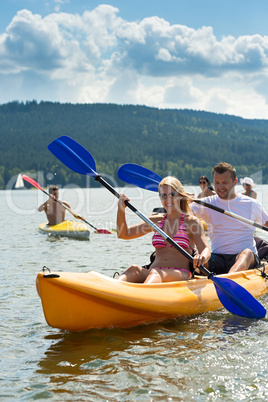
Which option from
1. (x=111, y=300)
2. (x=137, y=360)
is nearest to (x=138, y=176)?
(x=111, y=300)

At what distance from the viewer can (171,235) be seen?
18.0ft

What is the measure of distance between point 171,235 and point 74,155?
2.02 metres

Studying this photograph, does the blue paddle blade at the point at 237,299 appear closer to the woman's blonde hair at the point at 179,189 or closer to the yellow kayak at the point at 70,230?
the woman's blonde hair at the point at 179,189

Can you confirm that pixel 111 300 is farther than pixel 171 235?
No

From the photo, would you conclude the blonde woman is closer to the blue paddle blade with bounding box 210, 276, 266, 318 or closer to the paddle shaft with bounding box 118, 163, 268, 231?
the blue paddle blade with bounding box 210, 276, 266, 318

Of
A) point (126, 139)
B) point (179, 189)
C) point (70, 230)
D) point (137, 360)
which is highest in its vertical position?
point (126, 139)

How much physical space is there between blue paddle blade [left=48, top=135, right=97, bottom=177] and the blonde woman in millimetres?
1260

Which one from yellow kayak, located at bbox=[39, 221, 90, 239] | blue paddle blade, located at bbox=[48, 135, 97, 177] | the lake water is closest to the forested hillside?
yellow kayak, located at bbox=[39, 221, 90, 239]

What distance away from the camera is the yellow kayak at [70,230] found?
46.0 ft

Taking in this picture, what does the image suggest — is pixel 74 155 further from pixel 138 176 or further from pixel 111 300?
pixel 111 300

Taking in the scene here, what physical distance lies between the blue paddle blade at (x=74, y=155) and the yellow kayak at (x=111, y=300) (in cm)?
204

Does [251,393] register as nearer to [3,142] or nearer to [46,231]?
[46,231]

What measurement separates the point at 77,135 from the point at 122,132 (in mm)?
14654

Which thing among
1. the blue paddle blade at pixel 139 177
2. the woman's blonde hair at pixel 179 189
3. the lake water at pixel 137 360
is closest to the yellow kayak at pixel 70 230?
the blue paddle blade at pixel 139 177
